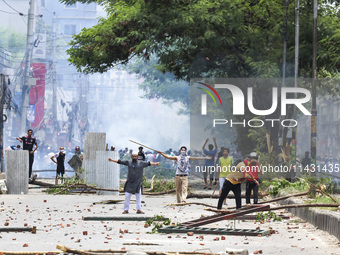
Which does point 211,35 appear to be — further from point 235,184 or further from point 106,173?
point 235,184

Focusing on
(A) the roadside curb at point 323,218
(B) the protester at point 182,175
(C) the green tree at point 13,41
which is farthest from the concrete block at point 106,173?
(C) the green tree at point 13,41

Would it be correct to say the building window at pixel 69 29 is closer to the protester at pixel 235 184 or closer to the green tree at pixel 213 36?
the green tree at pixel 213 36

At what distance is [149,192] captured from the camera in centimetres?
2809

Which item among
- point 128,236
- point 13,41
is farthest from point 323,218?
point 13,41

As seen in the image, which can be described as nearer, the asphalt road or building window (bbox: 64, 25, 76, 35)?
the asphalt road

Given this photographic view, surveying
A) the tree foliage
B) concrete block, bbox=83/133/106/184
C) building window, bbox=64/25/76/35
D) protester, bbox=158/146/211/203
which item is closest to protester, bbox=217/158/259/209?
protester, bbox=158/146/211/203

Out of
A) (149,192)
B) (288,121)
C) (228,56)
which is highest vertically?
(228,56)

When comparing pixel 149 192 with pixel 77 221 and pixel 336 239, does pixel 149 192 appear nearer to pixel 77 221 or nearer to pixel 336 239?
pixel 77 221

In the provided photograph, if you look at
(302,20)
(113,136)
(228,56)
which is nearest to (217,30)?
(228,56)

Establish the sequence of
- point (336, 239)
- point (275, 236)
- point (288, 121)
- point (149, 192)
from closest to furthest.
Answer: point (336, 239), point (275, 236), point (149, 192), point (288, 121)

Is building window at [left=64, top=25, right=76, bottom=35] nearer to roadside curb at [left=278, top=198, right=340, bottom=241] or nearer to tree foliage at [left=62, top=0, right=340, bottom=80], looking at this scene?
tree foliage at [left=62, top=0, right=340, bottom=80]

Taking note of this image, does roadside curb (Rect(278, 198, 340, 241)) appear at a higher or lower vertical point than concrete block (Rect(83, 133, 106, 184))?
lower

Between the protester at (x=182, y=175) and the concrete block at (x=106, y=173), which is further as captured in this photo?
the concrete block at (x=106, y=173)

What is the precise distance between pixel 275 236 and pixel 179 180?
941 centimetres
